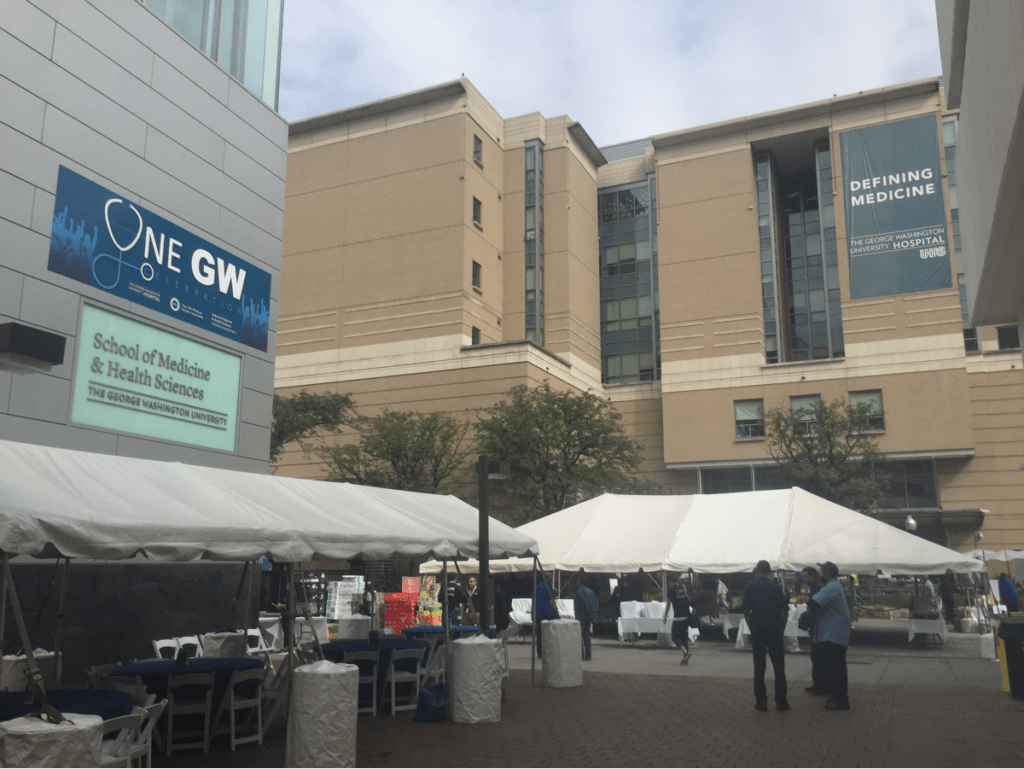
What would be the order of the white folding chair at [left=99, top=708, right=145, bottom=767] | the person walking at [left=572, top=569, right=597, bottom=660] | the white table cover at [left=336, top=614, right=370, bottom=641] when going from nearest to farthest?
the white folding chair at [left=99, top=708, right=145, bottom=767], the white table cover at [left=336, top=614, right=370, bottom=641], the person walking at [left=572, top=569, right=597, bottom=660]

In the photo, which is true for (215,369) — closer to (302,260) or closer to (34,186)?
(34,186)

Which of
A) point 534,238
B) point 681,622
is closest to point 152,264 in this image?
point 681,622

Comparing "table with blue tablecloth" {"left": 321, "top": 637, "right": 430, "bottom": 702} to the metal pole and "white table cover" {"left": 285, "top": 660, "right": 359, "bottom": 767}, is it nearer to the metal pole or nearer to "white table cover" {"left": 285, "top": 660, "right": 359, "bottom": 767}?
the metal pole

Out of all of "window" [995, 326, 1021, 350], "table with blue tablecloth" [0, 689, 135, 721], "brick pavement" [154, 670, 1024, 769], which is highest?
"window" [995, 326, 1021, 350]

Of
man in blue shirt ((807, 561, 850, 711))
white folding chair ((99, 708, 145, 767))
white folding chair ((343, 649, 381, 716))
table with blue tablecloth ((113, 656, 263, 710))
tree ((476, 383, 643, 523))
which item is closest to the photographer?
white folding chair ((99, 708, 145, 767))

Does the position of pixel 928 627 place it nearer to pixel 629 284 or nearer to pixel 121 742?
pixel 121 742

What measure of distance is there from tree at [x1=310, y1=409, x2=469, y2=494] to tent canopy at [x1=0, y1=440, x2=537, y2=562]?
2682cm

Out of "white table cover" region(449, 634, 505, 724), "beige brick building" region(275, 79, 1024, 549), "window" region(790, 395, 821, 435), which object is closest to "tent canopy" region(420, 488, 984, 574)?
"white table cover" region(449, 634, 505, 724)

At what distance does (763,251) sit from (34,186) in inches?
1667

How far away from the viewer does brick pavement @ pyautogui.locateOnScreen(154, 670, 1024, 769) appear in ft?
27.1

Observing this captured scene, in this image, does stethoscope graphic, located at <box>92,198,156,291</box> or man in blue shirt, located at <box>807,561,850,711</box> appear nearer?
man in blue shirt, located at <box>807,561,850,711</box>

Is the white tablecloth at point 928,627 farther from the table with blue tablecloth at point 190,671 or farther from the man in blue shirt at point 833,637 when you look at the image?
the table with blue tablecloth at point 190,671

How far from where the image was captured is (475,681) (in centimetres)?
1034

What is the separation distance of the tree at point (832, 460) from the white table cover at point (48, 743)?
108ft
